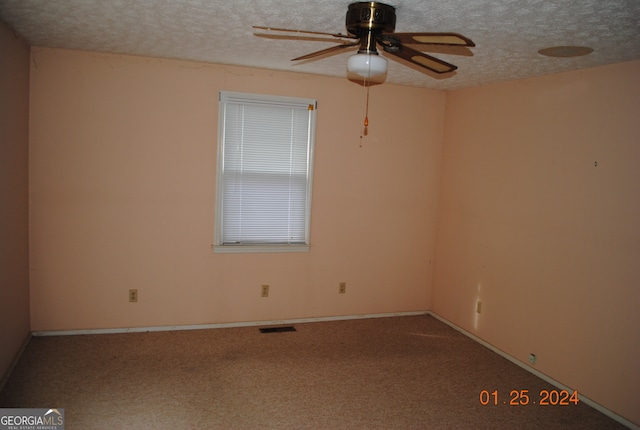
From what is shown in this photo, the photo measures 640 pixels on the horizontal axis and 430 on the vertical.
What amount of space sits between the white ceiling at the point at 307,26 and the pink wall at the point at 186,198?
40 cm

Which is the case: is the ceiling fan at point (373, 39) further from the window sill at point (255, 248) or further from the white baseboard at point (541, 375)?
the white baseboard at point (541, 375)

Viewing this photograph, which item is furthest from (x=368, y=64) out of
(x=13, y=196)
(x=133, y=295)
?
(x=133, y=295)

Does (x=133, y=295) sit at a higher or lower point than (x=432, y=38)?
lower

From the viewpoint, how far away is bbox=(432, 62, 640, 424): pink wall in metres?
2.91

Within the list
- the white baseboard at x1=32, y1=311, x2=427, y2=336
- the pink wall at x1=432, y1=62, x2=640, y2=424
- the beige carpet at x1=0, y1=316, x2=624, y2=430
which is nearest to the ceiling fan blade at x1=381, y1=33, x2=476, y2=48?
the pink wall at x1=432, y1=62, x2=640, y2=424

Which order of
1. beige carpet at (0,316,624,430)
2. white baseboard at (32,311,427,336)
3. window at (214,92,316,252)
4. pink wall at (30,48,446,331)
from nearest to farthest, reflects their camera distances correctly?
beige carpet at (0,316,624,430) → pink wall at (30,48,446,331) → white baseboard at (32,311,427,336) → window at (214,92,316,252)

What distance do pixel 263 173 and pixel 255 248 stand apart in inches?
27.3

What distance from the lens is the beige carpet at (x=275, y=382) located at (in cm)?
275

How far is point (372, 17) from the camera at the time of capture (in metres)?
2.09

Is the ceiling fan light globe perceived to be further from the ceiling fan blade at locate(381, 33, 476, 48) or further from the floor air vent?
the floor air vent

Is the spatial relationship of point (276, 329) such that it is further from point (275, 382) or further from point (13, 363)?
point (13, 363)

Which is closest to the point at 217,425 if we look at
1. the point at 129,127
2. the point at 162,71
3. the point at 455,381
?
the point at 455,381

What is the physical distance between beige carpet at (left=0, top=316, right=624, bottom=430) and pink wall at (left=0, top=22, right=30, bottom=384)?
0.88 ft

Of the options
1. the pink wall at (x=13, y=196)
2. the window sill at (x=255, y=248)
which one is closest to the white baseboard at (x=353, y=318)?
the pink wall at (x=13, y=196)
